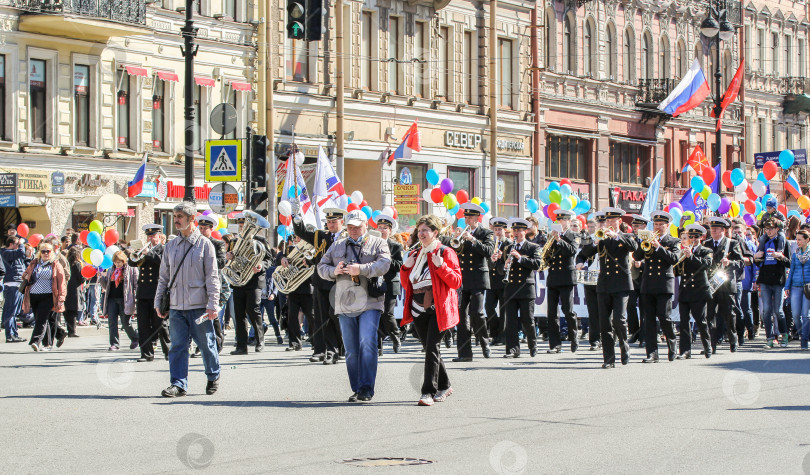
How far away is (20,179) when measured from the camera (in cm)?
2819

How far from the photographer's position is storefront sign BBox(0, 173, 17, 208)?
26531 mm

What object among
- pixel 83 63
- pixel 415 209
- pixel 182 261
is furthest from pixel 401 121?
pixel 182 261

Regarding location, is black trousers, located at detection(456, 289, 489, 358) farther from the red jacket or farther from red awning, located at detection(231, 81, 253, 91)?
red awning, located at detection(231, 81, 253, 91)

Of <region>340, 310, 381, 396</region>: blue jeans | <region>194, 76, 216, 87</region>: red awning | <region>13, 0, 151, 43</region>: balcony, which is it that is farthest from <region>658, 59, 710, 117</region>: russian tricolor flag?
<region>340, 310, 381, 396</region>: blue jeans

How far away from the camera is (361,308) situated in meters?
11.4

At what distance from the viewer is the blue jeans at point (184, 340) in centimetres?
1182

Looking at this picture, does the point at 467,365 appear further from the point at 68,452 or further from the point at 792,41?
the point at 792,41

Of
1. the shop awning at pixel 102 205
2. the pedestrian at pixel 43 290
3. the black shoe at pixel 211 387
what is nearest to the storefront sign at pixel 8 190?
the shop awning at pixel 102 205

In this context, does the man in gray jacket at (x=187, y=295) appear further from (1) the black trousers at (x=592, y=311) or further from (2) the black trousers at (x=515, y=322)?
(1) the black trousers at (x=592, y=311)

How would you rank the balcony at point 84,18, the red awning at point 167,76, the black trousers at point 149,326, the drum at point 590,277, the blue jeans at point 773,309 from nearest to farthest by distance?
the black trousers at point 149,326 → the drum at point 590,277 → the blue jeans at point 773,309 → the balcony at point 84,18 → the red awning at point 167,76

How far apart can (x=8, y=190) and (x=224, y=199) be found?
21.0 feet

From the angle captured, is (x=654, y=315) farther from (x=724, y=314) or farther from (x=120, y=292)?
(x=120, y=292)

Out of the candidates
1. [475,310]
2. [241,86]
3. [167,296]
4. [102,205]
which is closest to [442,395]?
[167,296]

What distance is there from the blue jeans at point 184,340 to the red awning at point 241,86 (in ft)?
72.1
